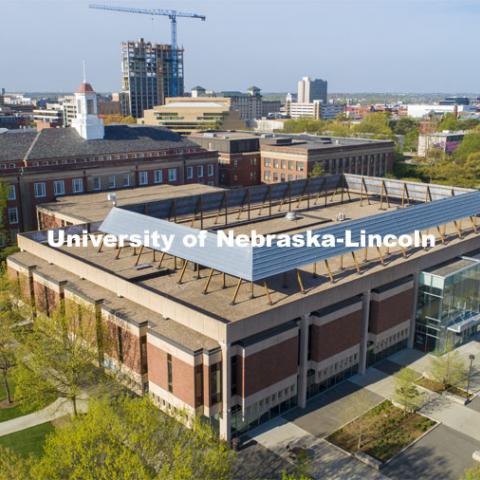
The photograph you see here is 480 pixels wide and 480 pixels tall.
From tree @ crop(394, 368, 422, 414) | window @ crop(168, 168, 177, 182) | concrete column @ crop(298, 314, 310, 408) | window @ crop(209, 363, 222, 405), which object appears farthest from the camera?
window @ crop(168, 168, 177, 182)

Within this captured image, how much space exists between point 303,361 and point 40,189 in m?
50.6

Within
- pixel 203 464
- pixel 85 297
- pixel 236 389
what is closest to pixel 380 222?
pixel 236 389

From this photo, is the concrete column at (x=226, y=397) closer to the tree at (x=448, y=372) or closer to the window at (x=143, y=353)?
the window at (x=143, y=353)

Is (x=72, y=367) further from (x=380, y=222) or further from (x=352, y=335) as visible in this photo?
(x=380, y=222)

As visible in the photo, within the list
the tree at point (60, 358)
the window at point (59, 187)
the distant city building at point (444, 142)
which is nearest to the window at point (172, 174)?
the window at point (59, 187)

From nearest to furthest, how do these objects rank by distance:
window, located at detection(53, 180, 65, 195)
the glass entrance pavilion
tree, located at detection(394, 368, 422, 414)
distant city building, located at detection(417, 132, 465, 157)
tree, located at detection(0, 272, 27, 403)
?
tree, located at detection(394, 368, 422, 414) < tree, located at detection(0, 272, 27, 403) < the glass entrance pavilion < window, located at detection(53, 180, 65, 195) < distant city building, located at detection(417, 132, 465, 157)

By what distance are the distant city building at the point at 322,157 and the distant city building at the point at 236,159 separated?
1.92 m

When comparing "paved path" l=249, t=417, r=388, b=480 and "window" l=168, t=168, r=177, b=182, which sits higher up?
"window" l=168, t=168, r=177, b=182

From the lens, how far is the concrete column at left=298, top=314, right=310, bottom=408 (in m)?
39.6

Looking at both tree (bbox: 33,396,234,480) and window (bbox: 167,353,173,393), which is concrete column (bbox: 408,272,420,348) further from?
tree (bbox: 33,396,234,480)

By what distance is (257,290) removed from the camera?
4247 cm

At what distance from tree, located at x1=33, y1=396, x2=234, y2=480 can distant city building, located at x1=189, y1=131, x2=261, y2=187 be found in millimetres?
86732

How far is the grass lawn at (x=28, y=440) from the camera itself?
35875 mm

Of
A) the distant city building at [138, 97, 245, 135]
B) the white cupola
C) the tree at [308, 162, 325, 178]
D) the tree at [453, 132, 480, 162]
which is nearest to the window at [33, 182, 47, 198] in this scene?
the white cupola
